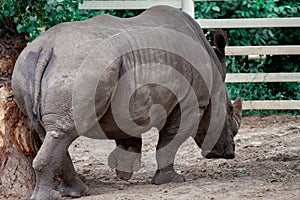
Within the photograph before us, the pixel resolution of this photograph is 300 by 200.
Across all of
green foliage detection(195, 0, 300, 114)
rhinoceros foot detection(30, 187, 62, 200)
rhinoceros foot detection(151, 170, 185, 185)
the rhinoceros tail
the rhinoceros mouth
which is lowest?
green foliage detection(195, 0, 300, 114)

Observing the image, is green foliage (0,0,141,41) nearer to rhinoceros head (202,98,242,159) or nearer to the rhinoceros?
the rhinoceros

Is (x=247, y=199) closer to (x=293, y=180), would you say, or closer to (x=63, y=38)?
(x=293, y=180)

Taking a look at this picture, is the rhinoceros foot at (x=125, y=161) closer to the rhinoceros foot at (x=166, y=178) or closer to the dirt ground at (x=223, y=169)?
the dirt ground at (x=223, y=169)

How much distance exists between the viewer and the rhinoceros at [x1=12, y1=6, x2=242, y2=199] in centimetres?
529

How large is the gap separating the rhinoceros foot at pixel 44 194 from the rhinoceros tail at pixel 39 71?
542mm

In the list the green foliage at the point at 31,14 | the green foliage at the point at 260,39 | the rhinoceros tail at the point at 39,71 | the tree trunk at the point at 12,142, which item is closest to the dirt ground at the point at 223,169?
the tree trunk at the point at 12,142

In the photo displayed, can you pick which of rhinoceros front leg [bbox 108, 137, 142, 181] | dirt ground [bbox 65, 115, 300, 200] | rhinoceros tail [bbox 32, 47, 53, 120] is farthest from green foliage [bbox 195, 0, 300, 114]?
rhinoceros tail [bbox 32, 47, 53, 120]

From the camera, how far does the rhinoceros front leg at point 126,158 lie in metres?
6.46

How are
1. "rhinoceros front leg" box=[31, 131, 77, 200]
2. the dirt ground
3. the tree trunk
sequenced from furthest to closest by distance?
the tree trunk, the dirt ground, "rhinoceros front leg" box=[31, 131, 77, 200]

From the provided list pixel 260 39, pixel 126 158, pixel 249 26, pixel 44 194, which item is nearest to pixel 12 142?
pixel 44 194

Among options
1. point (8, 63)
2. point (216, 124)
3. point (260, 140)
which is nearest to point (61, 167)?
point (8, 63)

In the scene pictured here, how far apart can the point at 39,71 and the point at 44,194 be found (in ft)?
3.01

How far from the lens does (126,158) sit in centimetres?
649

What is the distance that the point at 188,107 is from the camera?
6.27 m
